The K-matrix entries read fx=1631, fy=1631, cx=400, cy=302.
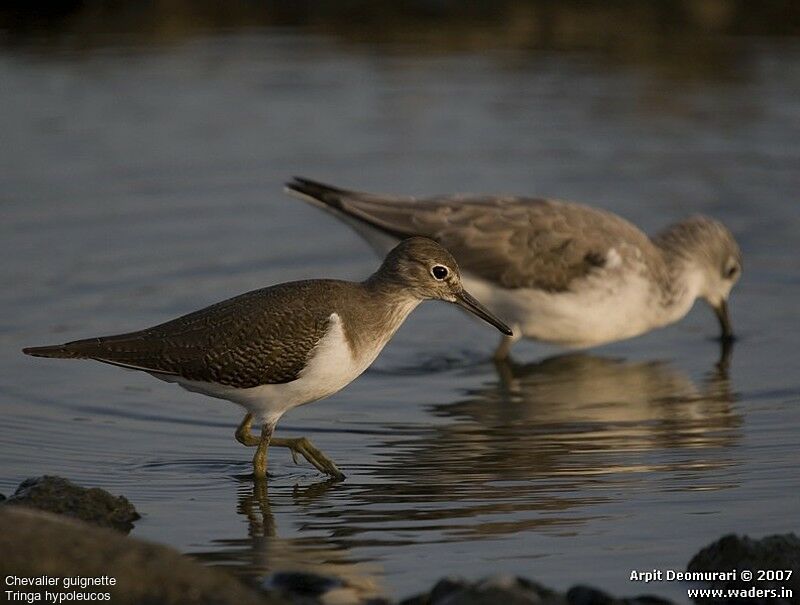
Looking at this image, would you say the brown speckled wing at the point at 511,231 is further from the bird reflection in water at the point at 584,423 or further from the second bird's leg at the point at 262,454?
the second bird's leg at the point at 262,454

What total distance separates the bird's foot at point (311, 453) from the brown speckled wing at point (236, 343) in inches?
20.7

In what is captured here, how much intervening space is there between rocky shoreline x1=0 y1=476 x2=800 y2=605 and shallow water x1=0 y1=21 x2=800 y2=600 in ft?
1.22

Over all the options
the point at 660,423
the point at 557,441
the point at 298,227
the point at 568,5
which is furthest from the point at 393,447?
the point at 568,5

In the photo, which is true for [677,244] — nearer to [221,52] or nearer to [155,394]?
[155,394]

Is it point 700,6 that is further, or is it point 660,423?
point 700,6

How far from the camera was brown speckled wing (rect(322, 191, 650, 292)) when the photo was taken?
12430 mm

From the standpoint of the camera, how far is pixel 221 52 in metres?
21.9

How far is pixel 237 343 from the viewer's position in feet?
30.2

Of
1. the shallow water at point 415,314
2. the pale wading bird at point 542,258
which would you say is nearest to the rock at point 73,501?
the shallow water at point 415,314

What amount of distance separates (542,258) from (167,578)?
20.5 ft

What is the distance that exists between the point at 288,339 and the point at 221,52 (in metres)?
13.4

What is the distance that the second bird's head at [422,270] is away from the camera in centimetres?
956

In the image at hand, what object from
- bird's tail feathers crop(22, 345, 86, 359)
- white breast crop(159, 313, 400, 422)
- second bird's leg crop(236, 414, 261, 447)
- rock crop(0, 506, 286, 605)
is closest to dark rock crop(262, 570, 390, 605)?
rock crop(0, 506, 286, 605)

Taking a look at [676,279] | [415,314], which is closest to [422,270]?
[415,314]
